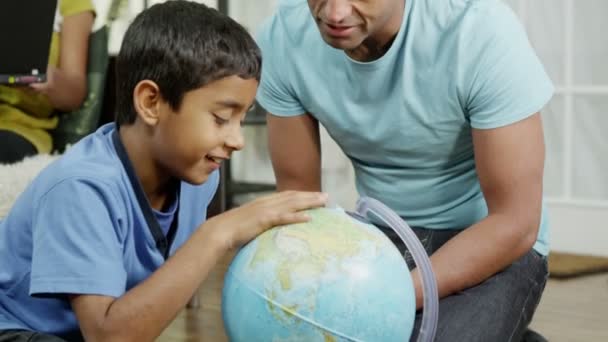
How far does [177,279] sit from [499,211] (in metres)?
0.69

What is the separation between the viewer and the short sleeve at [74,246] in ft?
5.28

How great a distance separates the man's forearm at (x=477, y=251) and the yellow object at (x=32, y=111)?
5.32 feet

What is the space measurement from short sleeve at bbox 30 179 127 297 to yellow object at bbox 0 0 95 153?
1468 mm

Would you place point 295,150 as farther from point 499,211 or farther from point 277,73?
point 499,211

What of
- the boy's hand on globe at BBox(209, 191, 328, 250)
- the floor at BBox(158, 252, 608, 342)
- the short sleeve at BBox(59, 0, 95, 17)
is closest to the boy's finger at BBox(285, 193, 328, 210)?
the boy's hand on globe at BBox(209, 191, 328, 250)

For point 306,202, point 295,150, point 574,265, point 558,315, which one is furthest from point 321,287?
point 574,265

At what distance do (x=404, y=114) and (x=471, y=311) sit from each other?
443 mm

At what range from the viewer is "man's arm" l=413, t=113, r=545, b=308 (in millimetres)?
1890

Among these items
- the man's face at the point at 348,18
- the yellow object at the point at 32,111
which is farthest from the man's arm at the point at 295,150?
the yellow object at the point at 32,111

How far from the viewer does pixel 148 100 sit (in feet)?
5.77

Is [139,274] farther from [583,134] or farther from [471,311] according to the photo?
[583,134]

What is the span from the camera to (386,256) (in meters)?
1.62

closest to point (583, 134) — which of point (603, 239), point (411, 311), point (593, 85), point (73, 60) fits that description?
point (593, 85)

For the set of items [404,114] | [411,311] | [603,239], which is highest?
[404,114]
